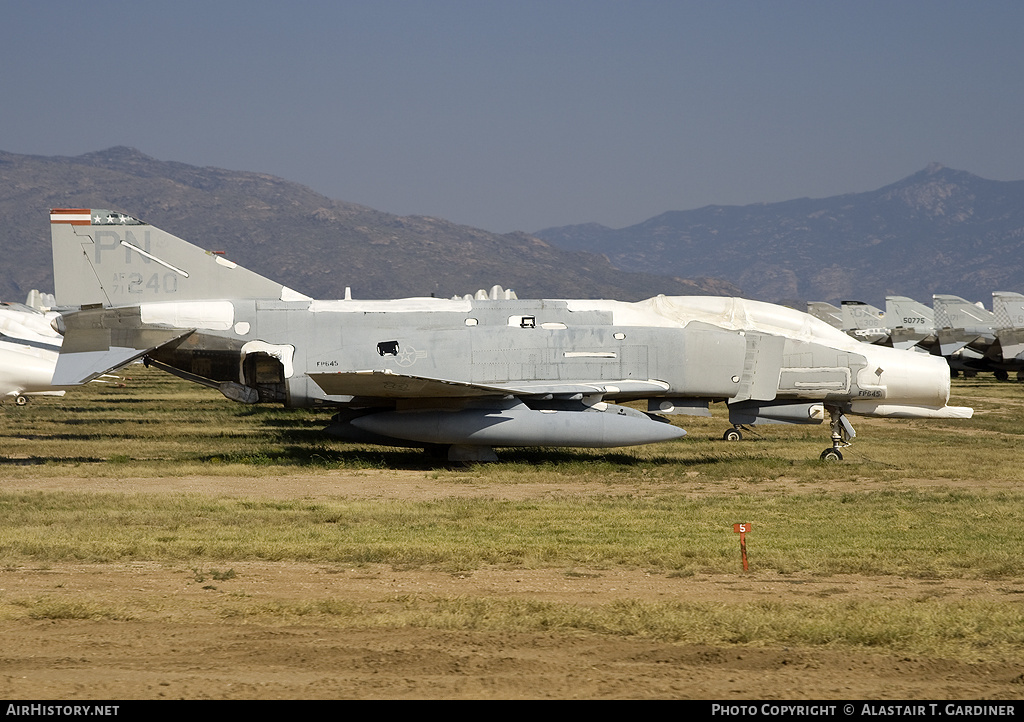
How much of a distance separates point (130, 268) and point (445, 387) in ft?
20.2

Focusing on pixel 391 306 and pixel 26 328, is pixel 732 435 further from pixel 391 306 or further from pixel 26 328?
pixel 26 328

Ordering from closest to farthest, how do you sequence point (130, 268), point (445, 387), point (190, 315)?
point (445, 387), point (190, 315), point (130, 268)

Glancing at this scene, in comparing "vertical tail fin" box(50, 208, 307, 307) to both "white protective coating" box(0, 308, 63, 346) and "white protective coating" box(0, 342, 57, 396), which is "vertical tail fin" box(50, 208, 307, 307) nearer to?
"white protective coating" box(0, 342, 57, 396)

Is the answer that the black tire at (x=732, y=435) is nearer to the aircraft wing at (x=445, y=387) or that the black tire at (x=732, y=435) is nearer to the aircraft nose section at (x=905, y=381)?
the aircraft nose section at (x=905, y=381)

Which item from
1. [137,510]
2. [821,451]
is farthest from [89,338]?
[821,451]

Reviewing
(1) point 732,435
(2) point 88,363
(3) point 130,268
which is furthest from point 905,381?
(2) point 88,363

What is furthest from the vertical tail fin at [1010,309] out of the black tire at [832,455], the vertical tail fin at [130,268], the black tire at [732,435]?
the vertical tail fin at [130,268]

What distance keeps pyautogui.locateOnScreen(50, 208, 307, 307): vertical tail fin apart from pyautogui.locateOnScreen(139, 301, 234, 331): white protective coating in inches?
11.6

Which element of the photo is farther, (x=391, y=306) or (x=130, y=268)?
(x=391, y=306)

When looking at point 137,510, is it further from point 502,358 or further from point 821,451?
point 821,451

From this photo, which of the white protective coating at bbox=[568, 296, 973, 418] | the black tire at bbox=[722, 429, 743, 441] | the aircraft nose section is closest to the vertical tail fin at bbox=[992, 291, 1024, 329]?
the black tire at bbox=[722, 429, 743, 441]

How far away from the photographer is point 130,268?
18484 mm

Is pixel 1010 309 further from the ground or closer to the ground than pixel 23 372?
further from the ground
